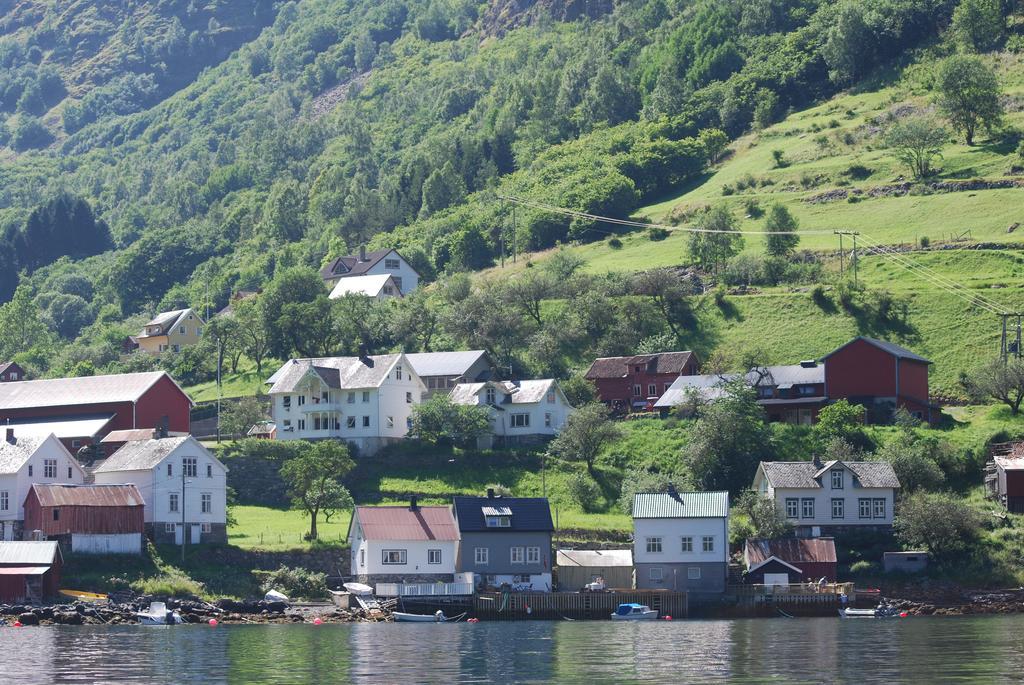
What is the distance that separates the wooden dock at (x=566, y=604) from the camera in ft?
274

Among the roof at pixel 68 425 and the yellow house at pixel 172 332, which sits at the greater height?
Answer: the yellow house at pixel 172 332

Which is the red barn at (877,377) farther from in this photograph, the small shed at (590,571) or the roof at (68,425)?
the roof at (68,425)

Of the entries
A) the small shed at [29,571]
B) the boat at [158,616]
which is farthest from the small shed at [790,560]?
the small shed at [29,571]

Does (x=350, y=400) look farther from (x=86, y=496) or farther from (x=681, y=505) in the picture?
(x=681, y=505)

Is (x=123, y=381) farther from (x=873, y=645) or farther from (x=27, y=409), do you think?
(x=873, y=645)

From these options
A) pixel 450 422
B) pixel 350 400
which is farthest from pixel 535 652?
pixel 350 400

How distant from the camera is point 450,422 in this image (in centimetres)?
10925

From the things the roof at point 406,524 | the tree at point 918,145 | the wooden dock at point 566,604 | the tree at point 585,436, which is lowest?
the wooden dock at point 566,604

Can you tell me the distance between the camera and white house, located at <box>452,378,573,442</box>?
114 meters

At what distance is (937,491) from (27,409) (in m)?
57.6

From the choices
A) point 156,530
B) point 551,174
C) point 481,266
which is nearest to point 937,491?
point 156,530

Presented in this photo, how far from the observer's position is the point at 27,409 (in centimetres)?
11131

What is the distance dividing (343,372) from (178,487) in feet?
86.1

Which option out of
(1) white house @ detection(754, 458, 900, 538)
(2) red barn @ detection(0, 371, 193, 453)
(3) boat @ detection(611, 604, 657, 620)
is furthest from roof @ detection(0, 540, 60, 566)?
(1) white house @ detection(754, 458, 900, 538)
